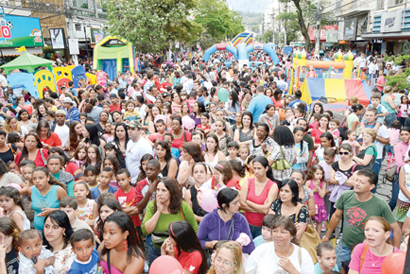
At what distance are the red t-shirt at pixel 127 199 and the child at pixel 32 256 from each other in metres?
1.26

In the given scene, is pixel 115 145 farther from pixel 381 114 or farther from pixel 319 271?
pixel 381 114

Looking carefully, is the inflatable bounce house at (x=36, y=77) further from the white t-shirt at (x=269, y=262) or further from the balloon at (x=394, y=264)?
the balloon at (x=394, y=264)

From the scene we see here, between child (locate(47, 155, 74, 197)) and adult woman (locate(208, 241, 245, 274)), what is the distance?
2.62 metres

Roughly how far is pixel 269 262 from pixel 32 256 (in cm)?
206

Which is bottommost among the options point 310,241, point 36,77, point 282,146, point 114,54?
point 310,241

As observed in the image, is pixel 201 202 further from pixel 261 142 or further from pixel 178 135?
pixel 178 135

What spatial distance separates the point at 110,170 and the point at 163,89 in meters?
7.66

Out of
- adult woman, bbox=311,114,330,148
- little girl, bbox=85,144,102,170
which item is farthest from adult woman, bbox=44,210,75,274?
adult woman, bbox=311,114,330,148

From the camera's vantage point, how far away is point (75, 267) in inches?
112

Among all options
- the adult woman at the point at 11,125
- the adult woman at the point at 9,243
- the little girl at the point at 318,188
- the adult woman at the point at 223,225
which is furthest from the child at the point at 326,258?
the adult woman at the point at 11,125

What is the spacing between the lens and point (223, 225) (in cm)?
322

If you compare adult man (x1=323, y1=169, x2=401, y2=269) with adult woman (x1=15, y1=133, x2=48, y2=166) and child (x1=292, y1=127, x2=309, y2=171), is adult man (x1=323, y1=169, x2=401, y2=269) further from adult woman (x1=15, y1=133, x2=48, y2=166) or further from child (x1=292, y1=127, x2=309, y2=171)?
adult woman (x1=15, y1=133, x2=48, y2=166)

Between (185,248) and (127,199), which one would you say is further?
(127,199)

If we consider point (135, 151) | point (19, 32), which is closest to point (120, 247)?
point (135, 151)
